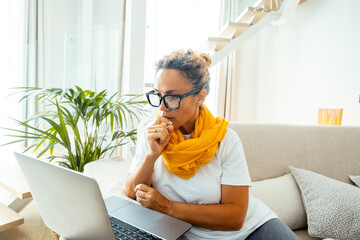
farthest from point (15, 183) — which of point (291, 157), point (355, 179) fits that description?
point (355, 179)

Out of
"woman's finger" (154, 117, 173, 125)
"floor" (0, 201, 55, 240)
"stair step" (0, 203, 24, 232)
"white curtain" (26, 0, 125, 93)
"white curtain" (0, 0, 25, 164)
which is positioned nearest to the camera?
"woman's finger" (154, 117, 173, 125)

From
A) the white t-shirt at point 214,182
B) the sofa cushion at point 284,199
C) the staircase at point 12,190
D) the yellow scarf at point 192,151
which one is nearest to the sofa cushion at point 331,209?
the sofa cushion at point 284,199

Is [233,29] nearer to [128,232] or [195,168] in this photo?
[195,168]

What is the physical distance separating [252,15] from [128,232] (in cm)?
283

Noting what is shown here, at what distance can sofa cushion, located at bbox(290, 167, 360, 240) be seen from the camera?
129 cm

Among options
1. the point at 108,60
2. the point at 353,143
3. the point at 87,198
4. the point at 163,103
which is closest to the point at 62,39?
the point at 108,60

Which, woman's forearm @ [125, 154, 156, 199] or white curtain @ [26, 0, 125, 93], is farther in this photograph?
white curtain @ [26, 0, 125, 93]

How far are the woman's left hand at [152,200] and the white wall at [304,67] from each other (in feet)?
7.14

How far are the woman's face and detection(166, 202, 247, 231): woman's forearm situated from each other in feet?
1.05

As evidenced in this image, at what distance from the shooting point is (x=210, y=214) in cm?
97

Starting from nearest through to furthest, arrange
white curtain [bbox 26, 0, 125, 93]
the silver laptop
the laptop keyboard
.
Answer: the silver laptop
the laptop keyboard
white curtain [bbox 26, 0, 125, 93]

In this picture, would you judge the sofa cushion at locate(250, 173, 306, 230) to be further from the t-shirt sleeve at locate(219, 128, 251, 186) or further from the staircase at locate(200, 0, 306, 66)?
the staircase at locate(200, 0, 306, 66)

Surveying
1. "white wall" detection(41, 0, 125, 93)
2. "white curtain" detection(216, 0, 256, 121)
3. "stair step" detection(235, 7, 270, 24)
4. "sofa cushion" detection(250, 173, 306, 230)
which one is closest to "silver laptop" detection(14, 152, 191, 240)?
"sofa cushion" detection(250, 173, 306, 230)

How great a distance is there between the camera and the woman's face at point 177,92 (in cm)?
102
